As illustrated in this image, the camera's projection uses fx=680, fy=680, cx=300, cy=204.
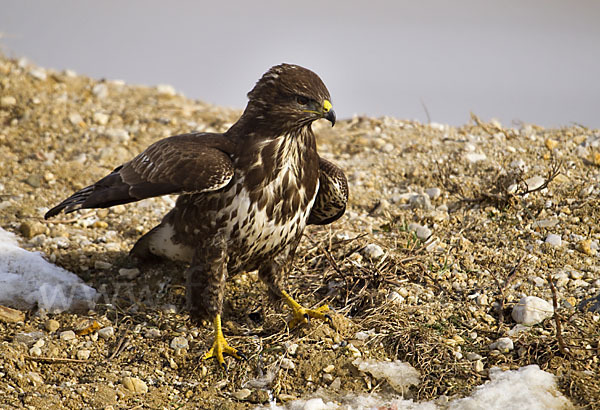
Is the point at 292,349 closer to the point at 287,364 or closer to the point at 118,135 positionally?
the point at 287,364

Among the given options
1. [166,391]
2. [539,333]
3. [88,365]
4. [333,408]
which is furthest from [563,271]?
[88,365]

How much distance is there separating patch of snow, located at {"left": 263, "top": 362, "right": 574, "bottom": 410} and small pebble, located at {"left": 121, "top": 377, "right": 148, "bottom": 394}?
0.77 metres

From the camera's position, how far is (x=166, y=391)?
4.01m

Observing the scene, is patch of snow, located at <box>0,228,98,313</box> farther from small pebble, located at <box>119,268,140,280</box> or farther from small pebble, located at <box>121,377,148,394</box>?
small pebble, located at <box>121,377,148,394</box>

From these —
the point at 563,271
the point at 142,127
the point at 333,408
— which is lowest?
the point at 333,408

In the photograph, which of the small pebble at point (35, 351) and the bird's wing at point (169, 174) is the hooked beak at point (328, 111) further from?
the small pebble at point (35, 351)

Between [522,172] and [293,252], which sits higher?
[522,172]

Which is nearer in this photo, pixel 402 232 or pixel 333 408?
pixel 333 408

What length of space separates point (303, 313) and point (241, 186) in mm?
975

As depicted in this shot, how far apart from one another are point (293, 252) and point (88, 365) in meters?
1.54

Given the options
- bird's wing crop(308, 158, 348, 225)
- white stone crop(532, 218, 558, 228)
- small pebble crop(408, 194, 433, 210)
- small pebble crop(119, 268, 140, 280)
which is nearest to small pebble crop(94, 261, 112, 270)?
small pebble crop(119, 268, 140, 280)

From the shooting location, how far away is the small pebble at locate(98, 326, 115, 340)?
14.9 ft

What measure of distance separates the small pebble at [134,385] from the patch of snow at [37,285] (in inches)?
42.0

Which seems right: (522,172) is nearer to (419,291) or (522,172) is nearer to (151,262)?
(419,291)
